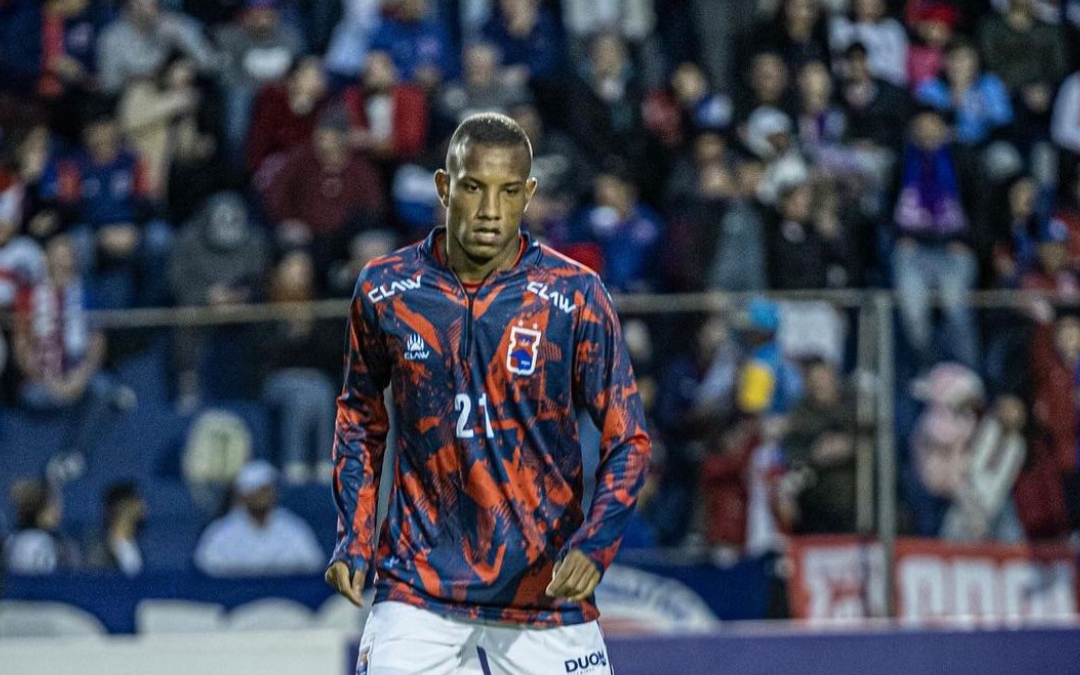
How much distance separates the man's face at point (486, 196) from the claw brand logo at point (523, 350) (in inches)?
7.9

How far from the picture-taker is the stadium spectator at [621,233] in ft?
35.0

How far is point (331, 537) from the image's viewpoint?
26.9 ft

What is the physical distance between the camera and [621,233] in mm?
10883

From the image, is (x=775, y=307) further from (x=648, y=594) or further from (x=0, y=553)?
(x=0, y=553)

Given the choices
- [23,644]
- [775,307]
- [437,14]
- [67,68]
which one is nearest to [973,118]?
[437,14]

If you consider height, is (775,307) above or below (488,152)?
below

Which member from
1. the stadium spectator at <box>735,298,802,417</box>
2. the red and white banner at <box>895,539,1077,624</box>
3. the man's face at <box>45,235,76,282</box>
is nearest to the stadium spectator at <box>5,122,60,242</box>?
the man's face at <box>45,235,76,282</box>

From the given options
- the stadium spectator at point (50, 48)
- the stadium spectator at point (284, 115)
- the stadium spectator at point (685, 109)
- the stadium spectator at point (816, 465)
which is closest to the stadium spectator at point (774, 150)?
the stadium spectator at point (685, 109)

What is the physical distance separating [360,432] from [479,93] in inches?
297

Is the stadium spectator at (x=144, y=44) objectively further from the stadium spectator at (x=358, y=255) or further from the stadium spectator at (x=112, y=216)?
the stadium spectator at (x=358, y=255)

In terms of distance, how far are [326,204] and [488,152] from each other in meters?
Answer: 7.05

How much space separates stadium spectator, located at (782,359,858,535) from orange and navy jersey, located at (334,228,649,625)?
375 centimetres

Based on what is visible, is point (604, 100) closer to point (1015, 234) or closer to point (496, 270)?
point (1015, 234)

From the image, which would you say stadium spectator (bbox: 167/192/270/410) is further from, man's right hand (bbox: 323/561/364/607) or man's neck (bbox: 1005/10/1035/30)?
man's right hand (bbox: 323/561/364/607)
